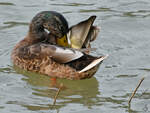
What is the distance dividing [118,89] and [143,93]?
407 millimetres

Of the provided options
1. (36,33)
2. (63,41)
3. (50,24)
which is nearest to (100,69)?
(63,41)

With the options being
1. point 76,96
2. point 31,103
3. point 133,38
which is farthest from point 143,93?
point 133,38

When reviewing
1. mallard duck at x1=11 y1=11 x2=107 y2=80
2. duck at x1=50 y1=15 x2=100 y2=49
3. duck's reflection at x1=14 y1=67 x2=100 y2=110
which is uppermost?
duck at x1=50 y1=15 x2=100 y2=49

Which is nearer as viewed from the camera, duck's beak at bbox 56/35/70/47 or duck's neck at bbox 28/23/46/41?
duck's beak at bbox 56/35/70/47

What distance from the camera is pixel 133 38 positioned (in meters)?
9.58

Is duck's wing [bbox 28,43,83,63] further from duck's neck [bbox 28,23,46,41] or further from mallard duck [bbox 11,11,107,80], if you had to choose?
duck's neck [bbox 28,23,46,41]

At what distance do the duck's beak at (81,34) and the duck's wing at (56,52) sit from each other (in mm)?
268

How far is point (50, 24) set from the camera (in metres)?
8.62

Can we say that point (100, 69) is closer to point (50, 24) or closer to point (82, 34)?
point (82, 34)

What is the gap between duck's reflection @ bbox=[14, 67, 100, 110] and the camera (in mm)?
7189

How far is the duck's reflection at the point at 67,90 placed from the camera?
23.6 ft

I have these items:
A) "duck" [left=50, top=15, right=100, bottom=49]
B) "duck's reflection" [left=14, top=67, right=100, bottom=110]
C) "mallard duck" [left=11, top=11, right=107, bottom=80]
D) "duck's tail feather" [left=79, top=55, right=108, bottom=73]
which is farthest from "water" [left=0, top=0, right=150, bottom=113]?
"duck" [left=50, top=15, right=100, bottom=49]

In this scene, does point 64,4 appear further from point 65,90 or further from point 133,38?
point 65,90

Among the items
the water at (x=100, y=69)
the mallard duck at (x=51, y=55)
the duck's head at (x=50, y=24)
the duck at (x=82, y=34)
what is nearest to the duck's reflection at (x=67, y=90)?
the water at (x=100, y=69)
